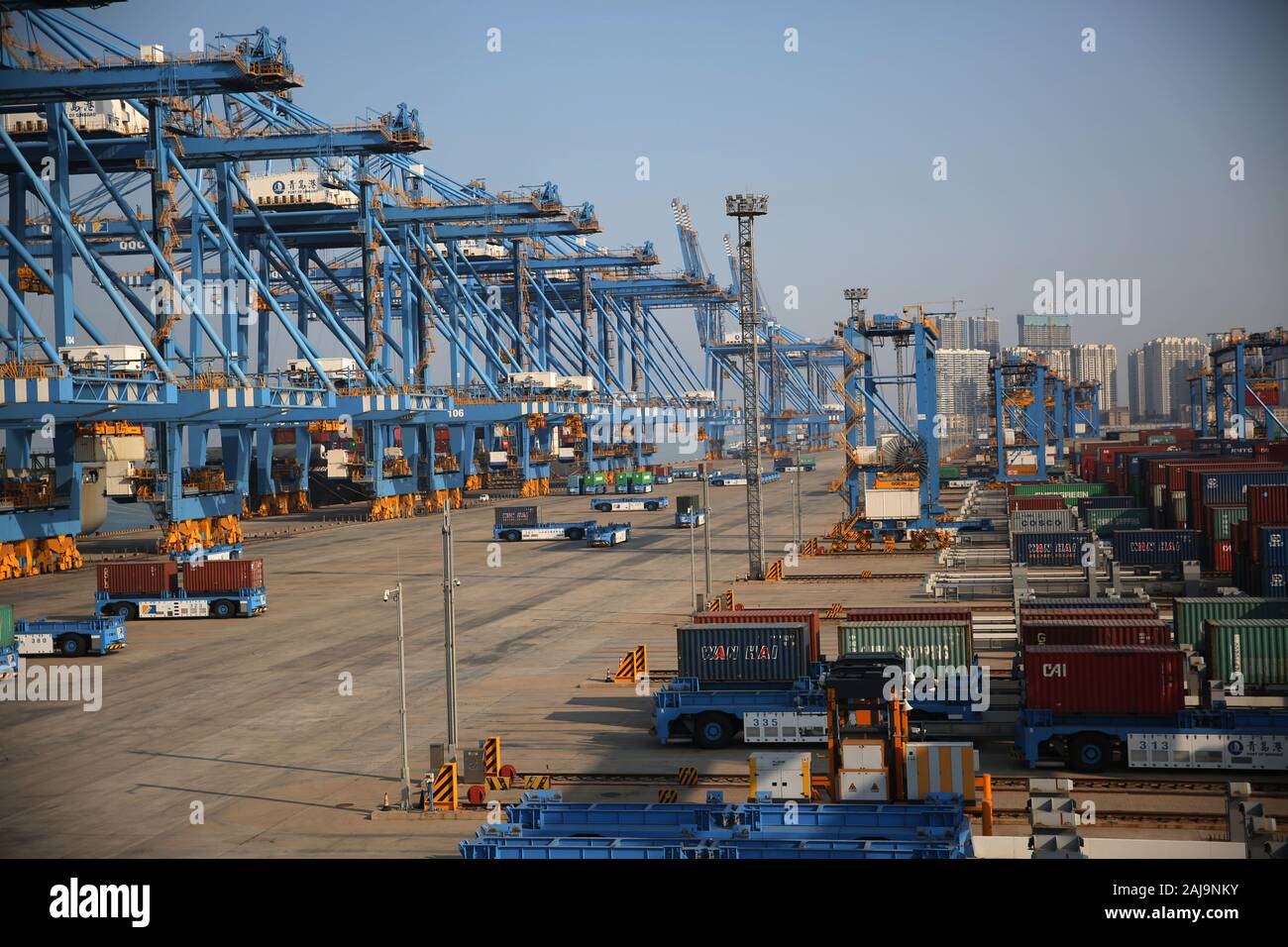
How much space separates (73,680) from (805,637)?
24.9 meters

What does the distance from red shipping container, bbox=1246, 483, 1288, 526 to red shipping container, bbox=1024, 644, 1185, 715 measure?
2339 cm

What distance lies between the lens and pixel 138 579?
55.6 m

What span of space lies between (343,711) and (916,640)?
1577 cm

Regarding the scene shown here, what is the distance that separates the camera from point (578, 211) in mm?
116938

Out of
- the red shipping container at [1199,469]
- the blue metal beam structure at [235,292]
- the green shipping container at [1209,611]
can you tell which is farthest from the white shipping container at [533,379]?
the green shipping container at [1209,611]

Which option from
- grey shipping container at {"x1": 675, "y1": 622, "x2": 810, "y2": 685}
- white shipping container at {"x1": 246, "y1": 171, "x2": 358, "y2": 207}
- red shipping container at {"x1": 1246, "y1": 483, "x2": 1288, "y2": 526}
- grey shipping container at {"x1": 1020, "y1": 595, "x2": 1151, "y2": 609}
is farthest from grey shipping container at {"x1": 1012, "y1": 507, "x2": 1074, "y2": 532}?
white shipping container at {"x1": 246, "y1": 171, "x2": 358, "y2": 207}

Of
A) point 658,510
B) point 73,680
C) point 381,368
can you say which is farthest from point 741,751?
point 658,510

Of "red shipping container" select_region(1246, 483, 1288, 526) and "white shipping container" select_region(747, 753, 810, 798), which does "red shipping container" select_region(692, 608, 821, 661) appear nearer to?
"white shipping container" select_region(747, 753, 810, 798)

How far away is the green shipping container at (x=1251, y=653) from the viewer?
102ft

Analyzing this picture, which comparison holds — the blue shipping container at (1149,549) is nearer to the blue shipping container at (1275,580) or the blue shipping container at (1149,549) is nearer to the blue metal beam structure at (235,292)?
the blue shipping container at (1275,580)

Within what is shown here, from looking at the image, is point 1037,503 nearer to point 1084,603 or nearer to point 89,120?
point 1084,603

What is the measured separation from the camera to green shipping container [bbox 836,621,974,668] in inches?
1303

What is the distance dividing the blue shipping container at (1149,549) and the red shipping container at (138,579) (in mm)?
40514
